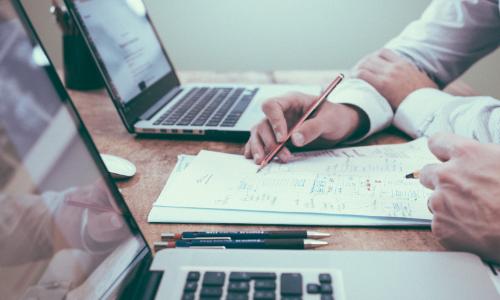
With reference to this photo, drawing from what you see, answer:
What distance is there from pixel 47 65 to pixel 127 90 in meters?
0.47

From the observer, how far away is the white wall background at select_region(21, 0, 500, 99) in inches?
80.3

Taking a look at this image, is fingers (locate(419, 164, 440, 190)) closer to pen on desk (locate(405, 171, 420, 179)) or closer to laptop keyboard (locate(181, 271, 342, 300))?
Result: pen on desk (locate(405, 171, 420, 179))

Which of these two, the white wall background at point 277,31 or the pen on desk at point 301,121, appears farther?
the white wall background at point 277,31

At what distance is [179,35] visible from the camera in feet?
6.97

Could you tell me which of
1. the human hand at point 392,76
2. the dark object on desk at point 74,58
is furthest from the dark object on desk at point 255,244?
the dark object on desk at point 74,58

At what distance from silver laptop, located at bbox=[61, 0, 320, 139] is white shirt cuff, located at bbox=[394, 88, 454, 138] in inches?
10.0

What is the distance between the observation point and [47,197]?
0.36m

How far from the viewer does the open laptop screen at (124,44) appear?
0.84 metres

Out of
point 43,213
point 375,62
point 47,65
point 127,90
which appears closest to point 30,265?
point 43,213

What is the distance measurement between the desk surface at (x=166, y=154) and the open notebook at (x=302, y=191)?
15 mm

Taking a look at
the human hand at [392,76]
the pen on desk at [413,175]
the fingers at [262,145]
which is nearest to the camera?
the pen on desk at [413,175]

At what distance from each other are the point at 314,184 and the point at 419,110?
330 mm

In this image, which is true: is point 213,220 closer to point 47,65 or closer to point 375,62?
point 47,65

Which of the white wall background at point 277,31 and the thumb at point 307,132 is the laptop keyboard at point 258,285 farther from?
the white wall background at point 277,31
